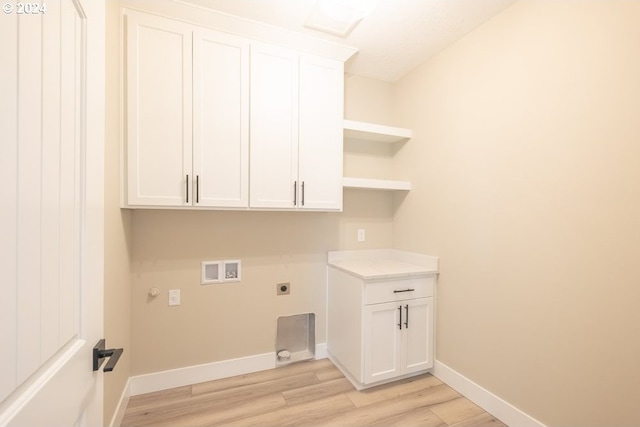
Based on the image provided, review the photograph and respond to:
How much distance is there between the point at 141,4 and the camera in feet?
5.32

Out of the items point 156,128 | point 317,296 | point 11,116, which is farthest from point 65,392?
point 317,296

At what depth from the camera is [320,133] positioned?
2.10 m

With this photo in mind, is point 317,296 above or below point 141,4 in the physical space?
below

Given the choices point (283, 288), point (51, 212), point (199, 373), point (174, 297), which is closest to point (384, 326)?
point (283, 288)

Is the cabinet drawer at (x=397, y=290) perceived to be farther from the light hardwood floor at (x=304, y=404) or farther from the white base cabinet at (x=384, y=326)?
the light hardwood floor at (x=304, y=404)

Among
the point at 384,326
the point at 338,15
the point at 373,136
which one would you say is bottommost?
the point at 384,326

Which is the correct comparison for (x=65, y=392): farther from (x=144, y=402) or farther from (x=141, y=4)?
(x=141, y=4)

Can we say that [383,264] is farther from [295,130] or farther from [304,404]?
[295,130]

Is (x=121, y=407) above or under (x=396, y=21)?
under

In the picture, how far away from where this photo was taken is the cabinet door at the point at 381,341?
1956mm

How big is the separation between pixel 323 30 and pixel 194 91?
1.01 metres

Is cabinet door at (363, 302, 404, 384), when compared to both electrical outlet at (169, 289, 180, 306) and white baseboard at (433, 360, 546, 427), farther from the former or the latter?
electrical outlet at (169, 289, 180, 306)

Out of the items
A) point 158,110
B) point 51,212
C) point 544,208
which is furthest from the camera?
point 158,110

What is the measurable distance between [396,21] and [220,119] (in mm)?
1385
